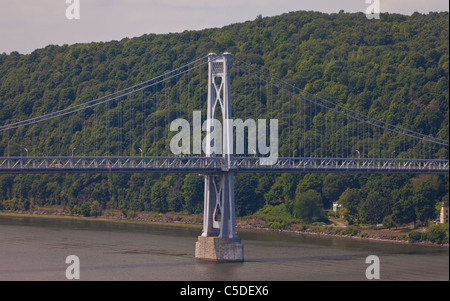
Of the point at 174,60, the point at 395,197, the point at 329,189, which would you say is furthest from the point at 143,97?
the point at 395,197

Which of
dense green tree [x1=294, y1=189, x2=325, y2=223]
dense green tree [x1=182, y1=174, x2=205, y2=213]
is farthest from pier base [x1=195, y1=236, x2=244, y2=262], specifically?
dense green tree [x1=182, y1=174, x2=205, y2=213]

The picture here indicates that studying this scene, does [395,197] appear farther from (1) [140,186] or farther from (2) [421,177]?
(1) [140,186]

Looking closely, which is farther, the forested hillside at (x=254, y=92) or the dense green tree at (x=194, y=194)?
the dense green tree at (x=194, y=194)

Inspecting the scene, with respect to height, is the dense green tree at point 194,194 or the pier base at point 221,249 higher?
the dense green tree at point 194,194

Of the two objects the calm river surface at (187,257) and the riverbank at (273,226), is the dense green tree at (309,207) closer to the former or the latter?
the riverbank at (273,226)

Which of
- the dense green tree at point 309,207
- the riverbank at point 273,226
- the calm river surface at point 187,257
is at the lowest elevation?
the calm river surface at point 187,257

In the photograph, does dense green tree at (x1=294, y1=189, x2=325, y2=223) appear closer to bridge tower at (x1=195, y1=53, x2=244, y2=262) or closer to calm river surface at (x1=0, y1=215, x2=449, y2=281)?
calm river surface at (x1=0, y1=215, x2=449, y2=281)

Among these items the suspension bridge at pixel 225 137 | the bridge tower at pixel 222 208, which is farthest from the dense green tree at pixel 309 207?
the bridge tower at pixel 222 208
